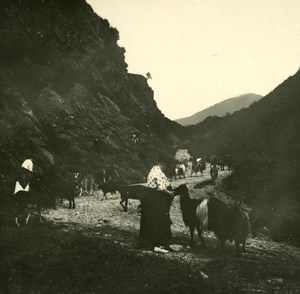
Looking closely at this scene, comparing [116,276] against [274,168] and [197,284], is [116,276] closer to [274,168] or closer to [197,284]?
[197,284]

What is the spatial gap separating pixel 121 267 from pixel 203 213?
15.9 feet

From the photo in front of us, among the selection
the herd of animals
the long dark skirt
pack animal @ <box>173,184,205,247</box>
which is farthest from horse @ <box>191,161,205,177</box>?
the long dark skirt

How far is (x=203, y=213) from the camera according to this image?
1395 centimetres

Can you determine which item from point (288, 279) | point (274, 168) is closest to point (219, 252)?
point (288, 279)

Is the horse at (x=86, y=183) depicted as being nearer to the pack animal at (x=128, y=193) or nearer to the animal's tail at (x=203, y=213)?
the pack animal at (x=128, y=193)

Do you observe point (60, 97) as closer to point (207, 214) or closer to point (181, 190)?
point (181, 190)

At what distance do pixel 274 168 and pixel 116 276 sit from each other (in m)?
39.2

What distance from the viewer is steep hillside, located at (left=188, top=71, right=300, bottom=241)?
37.5m

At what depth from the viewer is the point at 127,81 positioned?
66.7 meters

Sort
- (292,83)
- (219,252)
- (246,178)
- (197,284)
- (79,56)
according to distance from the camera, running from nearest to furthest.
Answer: (197,284), (219,252), (246,178), (79,56), (292,83)

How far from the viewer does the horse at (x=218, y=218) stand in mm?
13016

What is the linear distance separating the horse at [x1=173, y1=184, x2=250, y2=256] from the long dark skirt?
1.19 m

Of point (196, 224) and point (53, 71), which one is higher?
point (53, 71)

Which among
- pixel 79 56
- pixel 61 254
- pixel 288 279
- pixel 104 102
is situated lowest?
pixel 288 279
